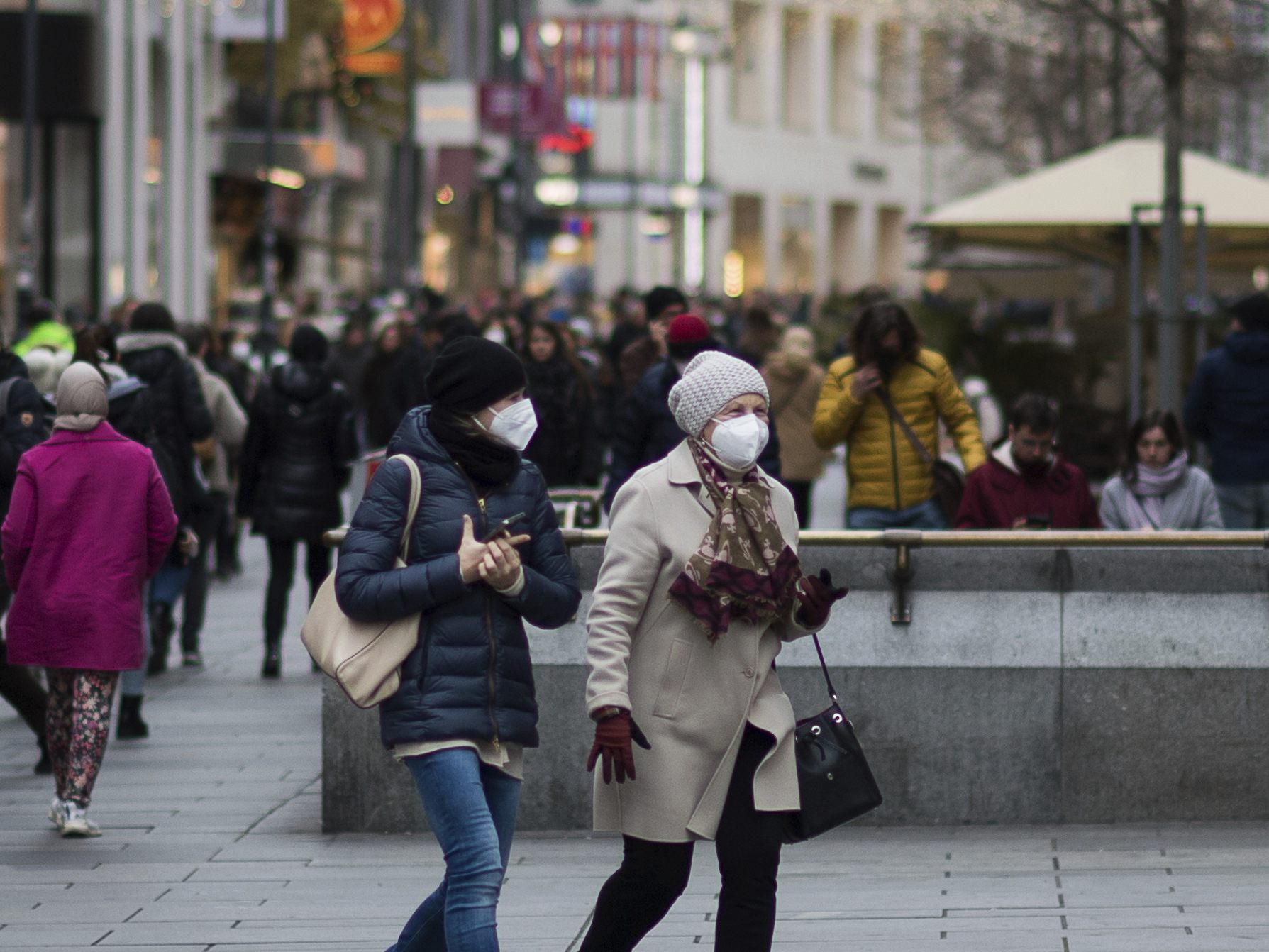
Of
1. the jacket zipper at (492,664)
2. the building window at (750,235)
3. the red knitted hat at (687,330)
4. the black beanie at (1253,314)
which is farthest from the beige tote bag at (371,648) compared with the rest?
the building window at (750,235)

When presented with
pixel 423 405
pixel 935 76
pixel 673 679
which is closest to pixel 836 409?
pixel 423 405

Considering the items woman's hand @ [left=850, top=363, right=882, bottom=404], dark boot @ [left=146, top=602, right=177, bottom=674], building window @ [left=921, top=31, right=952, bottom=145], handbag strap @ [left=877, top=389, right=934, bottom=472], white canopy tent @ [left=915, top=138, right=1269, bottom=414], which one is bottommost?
dark boot @ [left=146, top=602, right=177, bottom=674]

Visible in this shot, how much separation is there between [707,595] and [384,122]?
41598 mm

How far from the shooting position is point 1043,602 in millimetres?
8195

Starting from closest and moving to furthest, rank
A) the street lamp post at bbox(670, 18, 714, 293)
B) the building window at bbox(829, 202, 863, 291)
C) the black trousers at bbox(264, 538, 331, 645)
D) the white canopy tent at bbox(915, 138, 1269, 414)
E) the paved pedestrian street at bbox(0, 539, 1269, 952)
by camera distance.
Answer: the paved pedestrian street at bbox(0, 539, 1269, 952) < the black trousers at bbox(264, 538, 331, 645) < the white canopy tent at bbox(915, 138, 1269, 414) < the street lamp post at bbox(670, 18, 714, 293) < the building window at bbox(829, 202, 863, 291)

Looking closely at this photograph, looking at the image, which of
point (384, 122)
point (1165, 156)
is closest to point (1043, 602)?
point (1165, 156)

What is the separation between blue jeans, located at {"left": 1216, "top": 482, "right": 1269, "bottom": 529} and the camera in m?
12.2

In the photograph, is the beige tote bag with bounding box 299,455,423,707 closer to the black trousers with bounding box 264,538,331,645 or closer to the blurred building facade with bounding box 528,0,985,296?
the black trousers with bounding box 264,538,331,645

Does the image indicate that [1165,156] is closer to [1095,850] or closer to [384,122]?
[1095,850]

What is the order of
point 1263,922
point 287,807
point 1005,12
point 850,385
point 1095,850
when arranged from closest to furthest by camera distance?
point 1263,922
point 1095,850
point 287,807
point 850,385
point 1005,12

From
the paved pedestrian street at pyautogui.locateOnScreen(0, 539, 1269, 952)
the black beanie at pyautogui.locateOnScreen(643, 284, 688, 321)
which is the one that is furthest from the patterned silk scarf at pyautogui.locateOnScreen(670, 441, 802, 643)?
the black beanie at pyautogui.locateOnScreen(643, 284, 688, 321)

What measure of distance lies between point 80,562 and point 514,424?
3.36 m

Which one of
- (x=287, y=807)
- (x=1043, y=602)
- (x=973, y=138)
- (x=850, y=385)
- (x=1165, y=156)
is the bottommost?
(x=287, y=807)

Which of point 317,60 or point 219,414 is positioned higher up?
point 317,60
